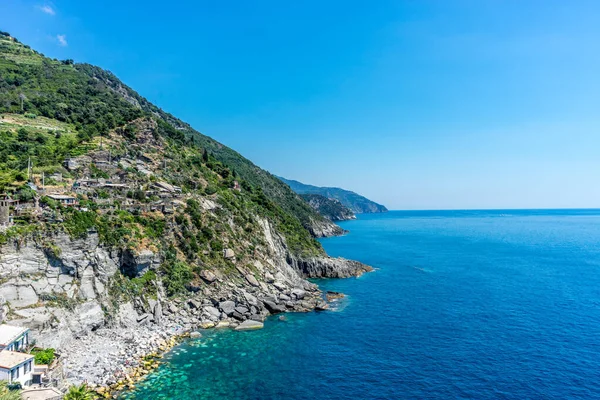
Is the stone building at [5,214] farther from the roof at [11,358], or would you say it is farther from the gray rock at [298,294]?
the gray rock at [298,294]

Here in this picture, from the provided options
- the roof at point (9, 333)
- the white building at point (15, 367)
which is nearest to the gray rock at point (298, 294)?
the roof at point (9, 333)

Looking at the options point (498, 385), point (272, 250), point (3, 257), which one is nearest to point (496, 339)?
point (498, 385)

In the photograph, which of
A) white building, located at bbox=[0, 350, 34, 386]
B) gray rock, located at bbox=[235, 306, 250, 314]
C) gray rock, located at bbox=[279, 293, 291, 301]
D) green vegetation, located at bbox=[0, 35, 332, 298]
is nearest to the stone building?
green vegetation, located at bbox=[0, 35, 332, 298]

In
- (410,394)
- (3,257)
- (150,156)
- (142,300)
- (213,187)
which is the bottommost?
(410,394)

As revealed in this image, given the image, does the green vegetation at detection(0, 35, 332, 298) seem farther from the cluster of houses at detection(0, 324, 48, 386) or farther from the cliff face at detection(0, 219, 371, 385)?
the cluster of houses at detection(0, 324, 48, 386)


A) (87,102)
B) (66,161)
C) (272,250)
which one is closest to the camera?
(66,161)

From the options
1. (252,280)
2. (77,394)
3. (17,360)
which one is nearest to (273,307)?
(252,280)

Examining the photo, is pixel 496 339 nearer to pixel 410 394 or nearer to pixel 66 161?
pixel 410 394

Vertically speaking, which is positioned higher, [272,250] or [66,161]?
[66,161]
